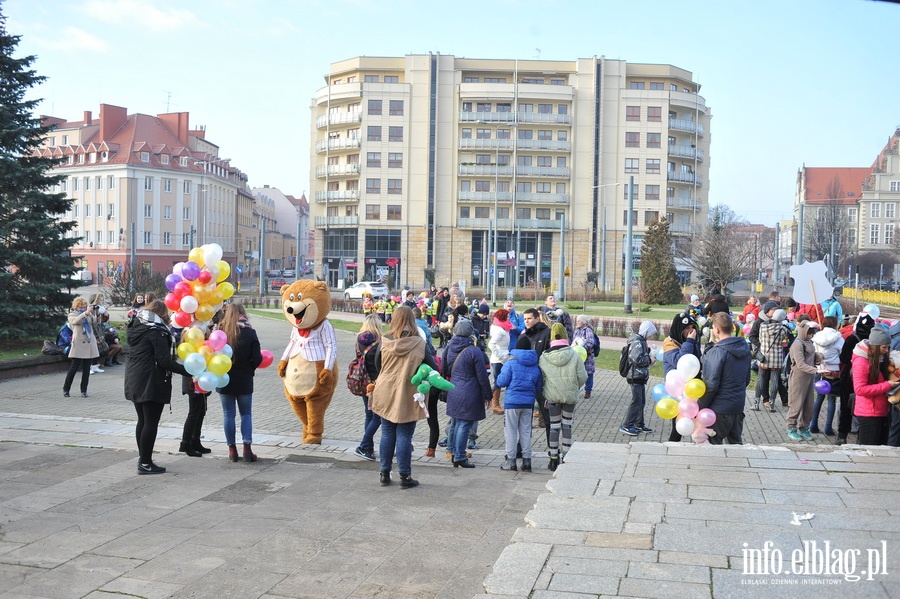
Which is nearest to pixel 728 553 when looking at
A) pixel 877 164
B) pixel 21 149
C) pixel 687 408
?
pixel 687 408

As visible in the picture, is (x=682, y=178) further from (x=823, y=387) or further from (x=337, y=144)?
(x=823, y=387)

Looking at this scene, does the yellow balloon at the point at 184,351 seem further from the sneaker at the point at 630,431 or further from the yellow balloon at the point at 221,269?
the sneaker at the point at 630,431

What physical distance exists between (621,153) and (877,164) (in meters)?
64.4

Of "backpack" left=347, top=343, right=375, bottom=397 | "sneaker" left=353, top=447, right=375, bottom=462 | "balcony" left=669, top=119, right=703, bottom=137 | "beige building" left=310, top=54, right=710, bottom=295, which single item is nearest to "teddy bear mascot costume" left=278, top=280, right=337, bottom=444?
"backpack" left=347, top=343, right=375, bottom=397

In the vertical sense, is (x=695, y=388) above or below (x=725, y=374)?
below

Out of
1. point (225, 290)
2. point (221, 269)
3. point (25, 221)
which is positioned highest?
point (25, 221)

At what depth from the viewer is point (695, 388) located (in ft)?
31.6

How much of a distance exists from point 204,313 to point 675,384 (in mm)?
6109

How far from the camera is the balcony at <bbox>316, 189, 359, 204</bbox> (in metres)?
80.1

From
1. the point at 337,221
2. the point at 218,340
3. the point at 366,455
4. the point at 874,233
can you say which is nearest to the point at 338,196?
the point at 337,221

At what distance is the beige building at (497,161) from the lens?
78.9 metres

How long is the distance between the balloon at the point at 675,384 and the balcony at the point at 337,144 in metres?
71.8

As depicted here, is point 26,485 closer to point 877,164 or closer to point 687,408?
point 687,408

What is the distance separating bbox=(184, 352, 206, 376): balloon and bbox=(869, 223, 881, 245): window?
124 metres
